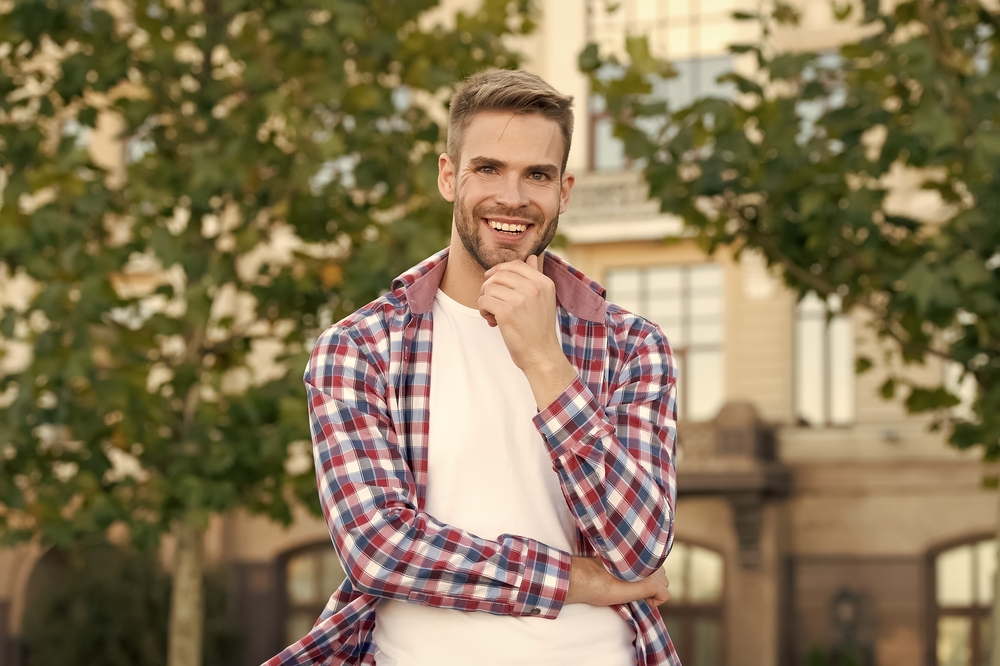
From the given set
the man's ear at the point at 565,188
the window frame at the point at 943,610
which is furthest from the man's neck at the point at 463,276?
the window frame at the point at 943,610

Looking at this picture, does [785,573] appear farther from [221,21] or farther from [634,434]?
[634,434]

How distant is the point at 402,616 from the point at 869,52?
22.4ft

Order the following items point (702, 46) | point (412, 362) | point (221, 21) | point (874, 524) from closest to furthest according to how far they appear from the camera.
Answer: point (412, 362), point (221, 21), point (874, 524), point (702, 46)

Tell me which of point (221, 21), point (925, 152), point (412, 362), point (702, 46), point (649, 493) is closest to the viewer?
point (649, 493)

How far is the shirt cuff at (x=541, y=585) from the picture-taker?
6.84 feet

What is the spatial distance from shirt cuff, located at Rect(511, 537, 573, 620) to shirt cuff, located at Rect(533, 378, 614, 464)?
181mm

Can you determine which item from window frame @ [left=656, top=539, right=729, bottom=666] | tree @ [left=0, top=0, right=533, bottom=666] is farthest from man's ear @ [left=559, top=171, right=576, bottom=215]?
window frame @ [left=656, top=539, right=729, bottom=666]

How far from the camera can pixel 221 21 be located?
9.15 meters

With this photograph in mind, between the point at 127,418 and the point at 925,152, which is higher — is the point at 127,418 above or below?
below

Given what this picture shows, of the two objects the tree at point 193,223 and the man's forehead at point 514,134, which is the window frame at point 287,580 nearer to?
the tree at point 193,223

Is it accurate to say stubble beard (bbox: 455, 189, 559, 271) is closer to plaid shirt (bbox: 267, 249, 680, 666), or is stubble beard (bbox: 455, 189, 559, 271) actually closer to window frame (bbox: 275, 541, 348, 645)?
plaid shirt (bbox: 267, 249, 680, 666)

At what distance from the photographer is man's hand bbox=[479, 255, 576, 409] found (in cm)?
208

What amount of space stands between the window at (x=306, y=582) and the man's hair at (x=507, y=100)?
1758 cm

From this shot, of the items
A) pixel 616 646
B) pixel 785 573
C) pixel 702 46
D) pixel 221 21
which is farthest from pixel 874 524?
pixel 616 646
